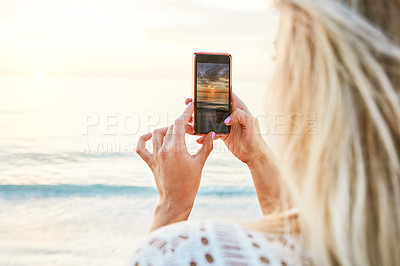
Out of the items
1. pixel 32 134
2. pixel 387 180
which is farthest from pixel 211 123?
pixel 32 134

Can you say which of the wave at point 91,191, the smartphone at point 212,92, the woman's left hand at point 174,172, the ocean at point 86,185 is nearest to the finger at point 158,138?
the woman's left hand at point 174,172

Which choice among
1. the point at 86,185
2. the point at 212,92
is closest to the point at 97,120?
the point at 86,185

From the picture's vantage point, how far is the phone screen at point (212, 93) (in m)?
2.30

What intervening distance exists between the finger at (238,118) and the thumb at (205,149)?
0.14 meters

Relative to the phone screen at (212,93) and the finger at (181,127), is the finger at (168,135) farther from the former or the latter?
the phone screen at (212,93)

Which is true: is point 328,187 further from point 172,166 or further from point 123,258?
point 123,258

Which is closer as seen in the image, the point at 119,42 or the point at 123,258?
the point at 123,258

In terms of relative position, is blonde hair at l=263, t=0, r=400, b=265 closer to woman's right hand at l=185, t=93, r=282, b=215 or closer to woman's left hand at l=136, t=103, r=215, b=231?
woman's left hand at l=136, t=103, r=215, b=231

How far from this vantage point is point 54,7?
49.8ft

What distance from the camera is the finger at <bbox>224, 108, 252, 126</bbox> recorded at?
2.15 metres

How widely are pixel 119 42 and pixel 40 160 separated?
9593 mm

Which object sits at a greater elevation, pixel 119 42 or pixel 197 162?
pixel 119 42

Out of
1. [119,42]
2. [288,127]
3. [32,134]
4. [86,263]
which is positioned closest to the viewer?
[288,127]

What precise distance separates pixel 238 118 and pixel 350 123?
1290 mm
